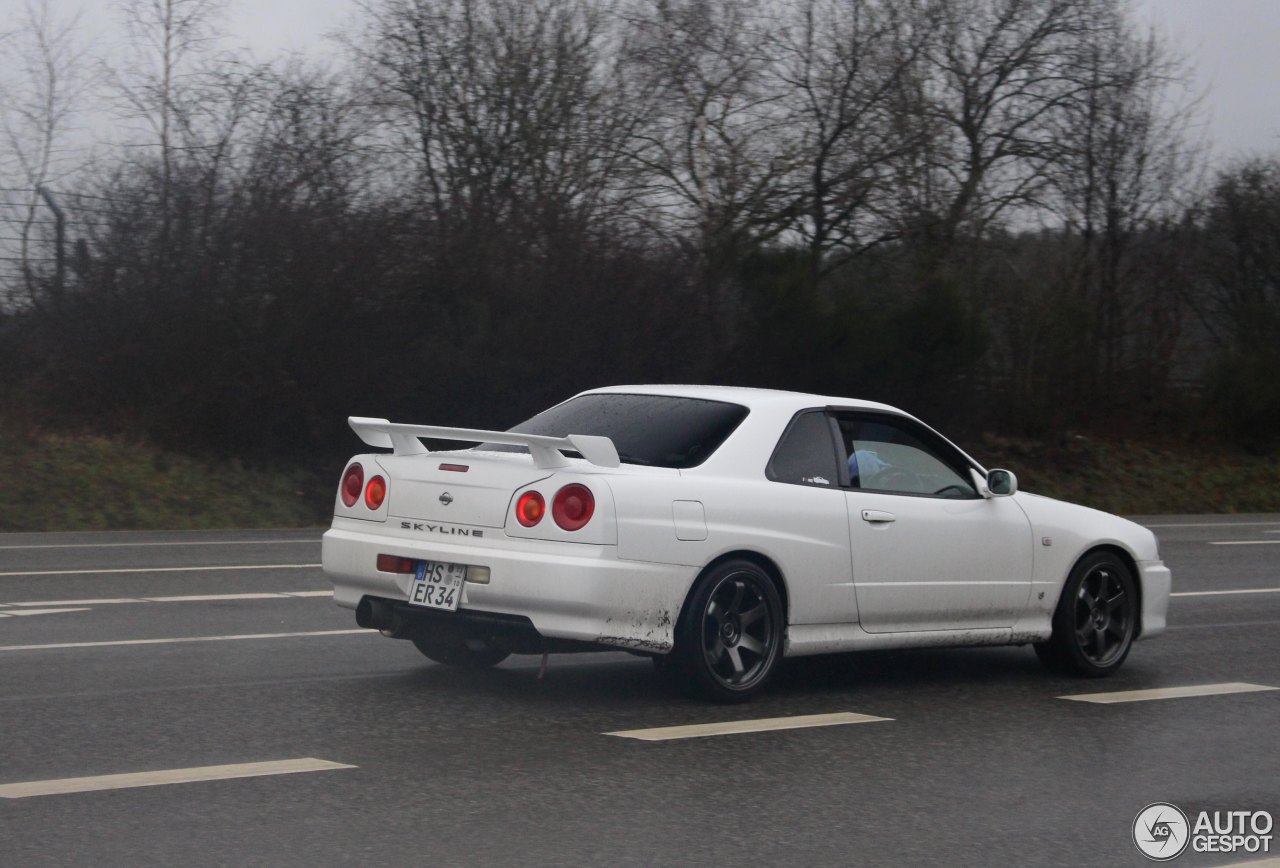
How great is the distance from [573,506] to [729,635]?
1.03 metres

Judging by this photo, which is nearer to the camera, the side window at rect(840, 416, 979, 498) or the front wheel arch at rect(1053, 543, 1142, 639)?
the side window at rect(840, 416, 979, 498)

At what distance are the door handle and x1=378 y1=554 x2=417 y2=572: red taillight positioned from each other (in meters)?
2.26

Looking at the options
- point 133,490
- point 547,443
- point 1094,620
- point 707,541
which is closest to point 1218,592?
point 1094,620

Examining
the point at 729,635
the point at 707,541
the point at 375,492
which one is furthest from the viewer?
the point at 375,492

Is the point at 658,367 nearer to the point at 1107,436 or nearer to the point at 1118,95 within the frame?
the point at 1107,436

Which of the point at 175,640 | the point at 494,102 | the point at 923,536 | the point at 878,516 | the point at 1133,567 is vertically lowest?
the point at 175,640

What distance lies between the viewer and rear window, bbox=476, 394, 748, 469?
7.81 m

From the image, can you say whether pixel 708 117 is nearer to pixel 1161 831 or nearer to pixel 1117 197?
pixel 1117 197

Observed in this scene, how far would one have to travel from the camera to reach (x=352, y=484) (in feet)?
Answer: 26.8

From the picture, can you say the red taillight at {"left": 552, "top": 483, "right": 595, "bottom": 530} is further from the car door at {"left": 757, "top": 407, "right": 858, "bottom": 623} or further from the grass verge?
the grass verge

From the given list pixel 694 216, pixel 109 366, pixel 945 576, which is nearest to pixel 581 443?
pixel 945 576

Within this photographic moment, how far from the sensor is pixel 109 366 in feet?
70.1

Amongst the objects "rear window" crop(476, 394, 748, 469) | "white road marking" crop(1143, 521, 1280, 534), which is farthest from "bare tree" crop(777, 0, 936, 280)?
"rear window" crop(476, 394, 748, 469)

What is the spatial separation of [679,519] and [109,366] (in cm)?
1572
